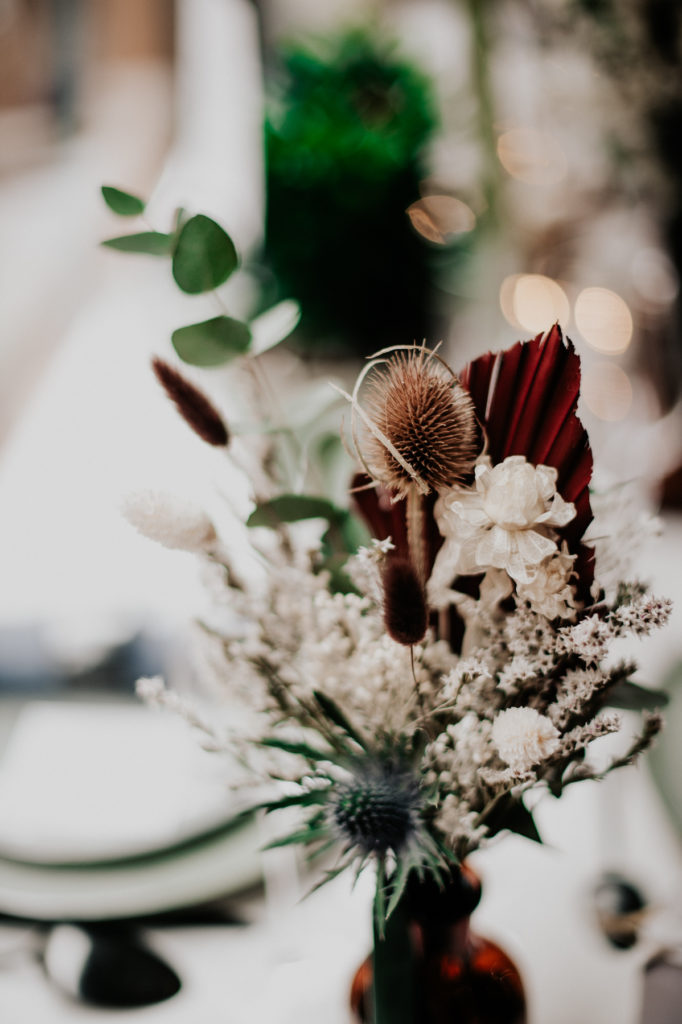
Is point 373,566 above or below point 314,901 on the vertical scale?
above

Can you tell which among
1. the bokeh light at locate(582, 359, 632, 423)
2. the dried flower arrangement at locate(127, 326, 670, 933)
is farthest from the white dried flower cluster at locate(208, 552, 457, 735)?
the bokeh light at locate(582, 359, 632, 423)

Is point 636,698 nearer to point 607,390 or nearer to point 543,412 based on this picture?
point 543,412

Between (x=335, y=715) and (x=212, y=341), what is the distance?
205 mm

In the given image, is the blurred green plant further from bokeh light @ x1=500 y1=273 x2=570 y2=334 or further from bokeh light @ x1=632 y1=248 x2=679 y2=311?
bokeh light @ x1=632 y1=248 x2=679 y2=311

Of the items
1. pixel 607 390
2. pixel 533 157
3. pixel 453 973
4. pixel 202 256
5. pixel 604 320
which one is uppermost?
pixel 533 157

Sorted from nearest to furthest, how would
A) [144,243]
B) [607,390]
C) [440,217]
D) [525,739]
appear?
1. [525,739]
2. [144,243]
3. [440,217]
4. [607,390]

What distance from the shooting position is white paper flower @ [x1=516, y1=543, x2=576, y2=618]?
271 mm

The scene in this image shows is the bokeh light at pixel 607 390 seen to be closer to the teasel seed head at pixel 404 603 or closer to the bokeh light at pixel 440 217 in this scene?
the bokeh light at pixel 440 217

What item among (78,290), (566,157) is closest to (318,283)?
(78,290)

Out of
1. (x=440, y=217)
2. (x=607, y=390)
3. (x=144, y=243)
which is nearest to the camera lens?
(x=144, y=243)

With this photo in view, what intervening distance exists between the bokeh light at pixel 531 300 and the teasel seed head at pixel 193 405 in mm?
1079

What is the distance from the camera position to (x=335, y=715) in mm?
302

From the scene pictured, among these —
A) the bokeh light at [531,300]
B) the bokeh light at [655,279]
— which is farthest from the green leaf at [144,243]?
the bokeh light at [655,279]

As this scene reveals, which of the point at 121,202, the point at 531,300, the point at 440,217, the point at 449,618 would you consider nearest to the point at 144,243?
the point at 121,202
